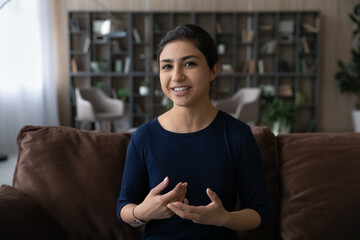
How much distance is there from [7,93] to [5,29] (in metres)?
0.97

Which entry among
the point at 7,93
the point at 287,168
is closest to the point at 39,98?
the point at 7,93

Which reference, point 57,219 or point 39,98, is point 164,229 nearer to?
point 57,219

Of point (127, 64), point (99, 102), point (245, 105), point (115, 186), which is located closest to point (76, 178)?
point (115, 186)

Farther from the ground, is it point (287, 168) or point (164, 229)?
point (287, 168)

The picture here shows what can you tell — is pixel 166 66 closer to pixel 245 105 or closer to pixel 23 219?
pixel 23 219

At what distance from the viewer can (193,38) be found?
105 centimetres

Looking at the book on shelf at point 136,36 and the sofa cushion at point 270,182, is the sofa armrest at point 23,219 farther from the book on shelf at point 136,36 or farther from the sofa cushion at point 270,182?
the book on shelf at point 136,36

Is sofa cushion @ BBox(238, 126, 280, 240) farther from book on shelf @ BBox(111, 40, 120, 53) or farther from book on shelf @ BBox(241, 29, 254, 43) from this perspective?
book on shelf @ BBox(111, 40, 120, 53)

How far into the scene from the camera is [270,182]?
1.38 m

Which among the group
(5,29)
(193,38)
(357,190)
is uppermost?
(5,29)

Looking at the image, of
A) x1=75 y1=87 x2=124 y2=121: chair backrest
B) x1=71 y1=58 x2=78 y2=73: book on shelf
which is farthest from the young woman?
x1=71 y1=58 x2=78 y2=73: book on shelf

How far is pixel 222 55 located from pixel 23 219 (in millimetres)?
5782

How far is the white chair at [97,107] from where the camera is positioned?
5.57m

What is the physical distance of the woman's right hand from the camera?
0.92 metres
